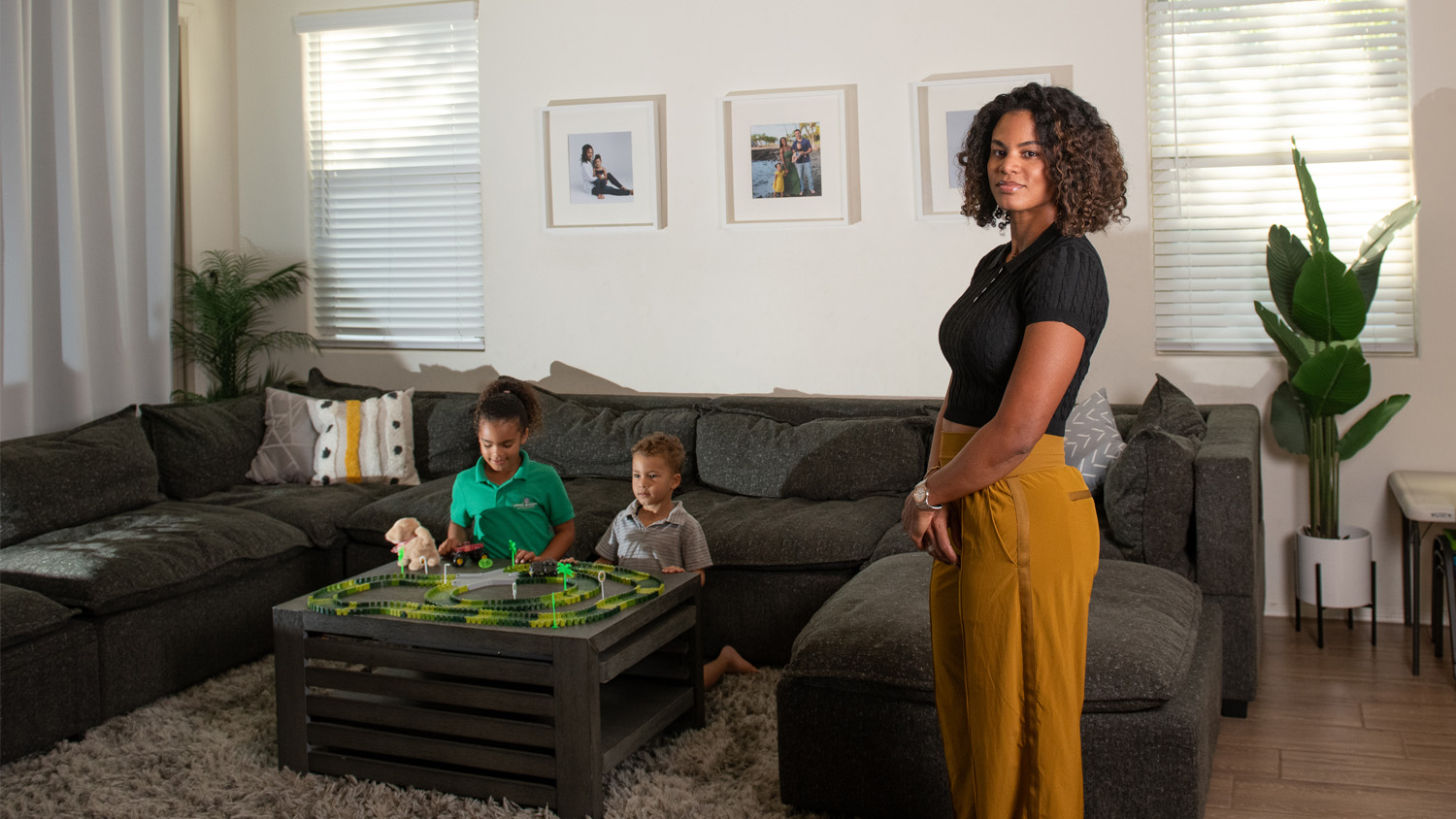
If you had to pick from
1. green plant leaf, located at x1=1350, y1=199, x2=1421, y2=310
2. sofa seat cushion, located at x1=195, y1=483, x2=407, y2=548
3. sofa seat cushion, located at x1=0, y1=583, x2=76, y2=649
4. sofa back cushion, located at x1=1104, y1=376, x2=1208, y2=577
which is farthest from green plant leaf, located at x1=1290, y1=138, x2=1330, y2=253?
sofa seat cushion, located at x1=0, y1=583, x2=76, y2=649

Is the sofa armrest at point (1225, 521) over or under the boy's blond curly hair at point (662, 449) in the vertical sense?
under

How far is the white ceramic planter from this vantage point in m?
3.67

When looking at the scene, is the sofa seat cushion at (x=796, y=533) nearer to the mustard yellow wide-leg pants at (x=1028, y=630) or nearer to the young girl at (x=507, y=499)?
the young girl at (x=507, y=499)

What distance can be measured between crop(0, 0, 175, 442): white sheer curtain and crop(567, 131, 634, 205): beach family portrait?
168cm

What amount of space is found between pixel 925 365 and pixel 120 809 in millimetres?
2960

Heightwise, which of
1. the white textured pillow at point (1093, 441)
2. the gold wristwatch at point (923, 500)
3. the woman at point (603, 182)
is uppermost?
the woman at point (603, 182)

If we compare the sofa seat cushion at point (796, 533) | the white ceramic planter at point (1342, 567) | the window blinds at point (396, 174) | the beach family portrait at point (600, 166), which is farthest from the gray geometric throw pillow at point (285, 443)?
the white ceramic planter at point (1342, 567)

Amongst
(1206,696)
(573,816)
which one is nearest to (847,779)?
(573,816)

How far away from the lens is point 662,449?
309 cm

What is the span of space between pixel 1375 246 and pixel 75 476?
13.8ft

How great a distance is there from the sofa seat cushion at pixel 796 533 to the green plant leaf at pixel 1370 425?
147cm

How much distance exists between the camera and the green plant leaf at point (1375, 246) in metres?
3.57

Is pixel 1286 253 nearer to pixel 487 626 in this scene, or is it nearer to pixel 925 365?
pixel 925 365

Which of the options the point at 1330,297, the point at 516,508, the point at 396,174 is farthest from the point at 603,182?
the point at 1330,297
